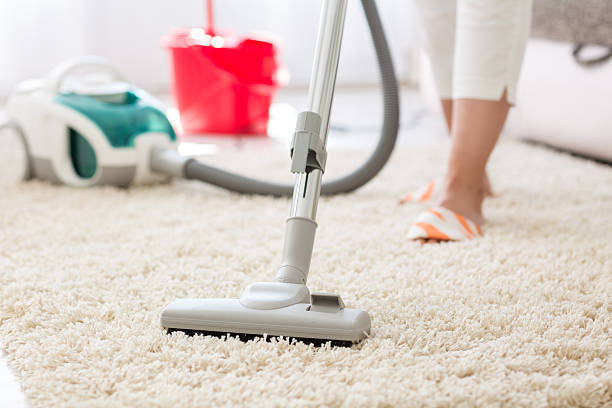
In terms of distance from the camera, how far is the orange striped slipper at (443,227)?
1003mm

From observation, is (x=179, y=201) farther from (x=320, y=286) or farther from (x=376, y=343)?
(x=376, y=343)

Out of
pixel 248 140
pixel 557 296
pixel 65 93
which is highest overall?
pixel 65 93

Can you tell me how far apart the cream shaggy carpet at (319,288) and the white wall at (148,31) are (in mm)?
1240

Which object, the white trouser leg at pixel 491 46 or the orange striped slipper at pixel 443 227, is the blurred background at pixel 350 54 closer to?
the white trouser leg at pixel 491 46

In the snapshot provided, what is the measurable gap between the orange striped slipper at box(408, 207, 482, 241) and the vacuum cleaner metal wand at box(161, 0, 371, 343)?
0.33m

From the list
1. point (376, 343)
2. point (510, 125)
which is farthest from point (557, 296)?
point (510, 125)

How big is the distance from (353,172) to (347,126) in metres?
0.87

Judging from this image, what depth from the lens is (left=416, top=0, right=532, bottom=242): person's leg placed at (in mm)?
991

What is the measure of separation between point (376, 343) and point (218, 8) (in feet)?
7.38

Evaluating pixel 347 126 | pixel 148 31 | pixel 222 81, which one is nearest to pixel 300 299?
pixel 222 81

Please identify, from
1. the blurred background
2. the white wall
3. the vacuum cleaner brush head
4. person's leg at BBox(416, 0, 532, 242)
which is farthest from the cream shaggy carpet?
the white wall

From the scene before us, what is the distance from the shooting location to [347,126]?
6.93ft

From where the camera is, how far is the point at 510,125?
1.85 m

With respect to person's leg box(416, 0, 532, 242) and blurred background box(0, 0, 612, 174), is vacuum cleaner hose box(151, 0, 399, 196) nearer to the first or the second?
person's leg box(416, 0, 532, 242)
